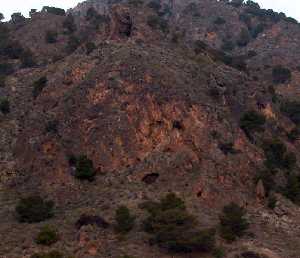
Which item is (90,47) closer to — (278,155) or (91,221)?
(278,155)

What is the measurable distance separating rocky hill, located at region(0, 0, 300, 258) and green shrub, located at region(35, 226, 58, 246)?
0.11 m

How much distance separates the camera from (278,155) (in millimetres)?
77312

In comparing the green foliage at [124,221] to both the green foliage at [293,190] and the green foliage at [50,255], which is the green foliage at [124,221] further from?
the green foliage at [293,190]

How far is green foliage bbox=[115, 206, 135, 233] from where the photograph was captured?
5512 cm

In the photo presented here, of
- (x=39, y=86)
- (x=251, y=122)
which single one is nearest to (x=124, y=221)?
(x=251, y=122)

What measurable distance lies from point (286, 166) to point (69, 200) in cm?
3157

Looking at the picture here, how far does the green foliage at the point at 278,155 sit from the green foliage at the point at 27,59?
53.1 m

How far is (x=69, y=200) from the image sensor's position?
206 ft

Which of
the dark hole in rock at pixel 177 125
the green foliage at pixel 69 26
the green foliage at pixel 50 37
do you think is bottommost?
the dark hole in rock at pixel 177 125

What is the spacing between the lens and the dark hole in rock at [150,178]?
65238 millimetres

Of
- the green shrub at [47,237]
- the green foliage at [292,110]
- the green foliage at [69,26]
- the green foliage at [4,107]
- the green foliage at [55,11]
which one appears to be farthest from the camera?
the green foliage at [55,11]

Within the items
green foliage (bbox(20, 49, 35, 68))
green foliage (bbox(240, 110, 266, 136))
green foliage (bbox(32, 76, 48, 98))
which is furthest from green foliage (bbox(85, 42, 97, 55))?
green foliage (bbox(240, 110, 266, 136))

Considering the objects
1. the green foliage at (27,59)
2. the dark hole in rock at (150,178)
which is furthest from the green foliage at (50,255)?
the green foliage at (27,59)

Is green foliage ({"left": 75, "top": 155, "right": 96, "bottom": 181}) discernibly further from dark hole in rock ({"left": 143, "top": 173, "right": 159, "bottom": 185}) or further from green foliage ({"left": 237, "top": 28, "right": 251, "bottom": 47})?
green foliage ({"left": 237, "top": 28, "right": 251, "bottom": 47})
